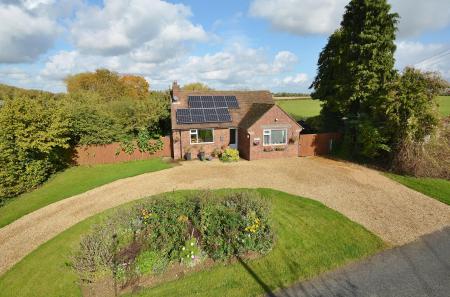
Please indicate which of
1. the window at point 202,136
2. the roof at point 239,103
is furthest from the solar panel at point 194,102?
the window at point 202,136

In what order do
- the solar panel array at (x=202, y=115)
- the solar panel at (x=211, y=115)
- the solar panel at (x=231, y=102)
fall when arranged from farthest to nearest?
the solar panel at (x=231, y=102) < the solar panel at (x=211, y=115) < the solar panel array at (x=202, y=115)

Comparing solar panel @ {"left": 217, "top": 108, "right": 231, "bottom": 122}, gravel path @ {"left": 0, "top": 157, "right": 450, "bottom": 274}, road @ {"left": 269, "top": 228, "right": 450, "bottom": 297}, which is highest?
solar panel @ {"left": 217, "top": 108, "right": 231, "bottom": 122}

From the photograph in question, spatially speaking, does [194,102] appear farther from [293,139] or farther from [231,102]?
[293,139]

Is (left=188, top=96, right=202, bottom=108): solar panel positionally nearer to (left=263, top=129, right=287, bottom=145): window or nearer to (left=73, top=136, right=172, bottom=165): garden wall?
(left=73, top=136, right=172, bottom=165): garden wall

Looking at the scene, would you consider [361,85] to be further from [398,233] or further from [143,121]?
[143,121]

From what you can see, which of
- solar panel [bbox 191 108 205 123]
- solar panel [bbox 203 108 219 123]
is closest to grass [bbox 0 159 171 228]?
solar panel [bbox 191 108 205 123]

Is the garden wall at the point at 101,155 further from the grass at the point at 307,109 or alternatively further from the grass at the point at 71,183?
the grass at the point at 307,109
